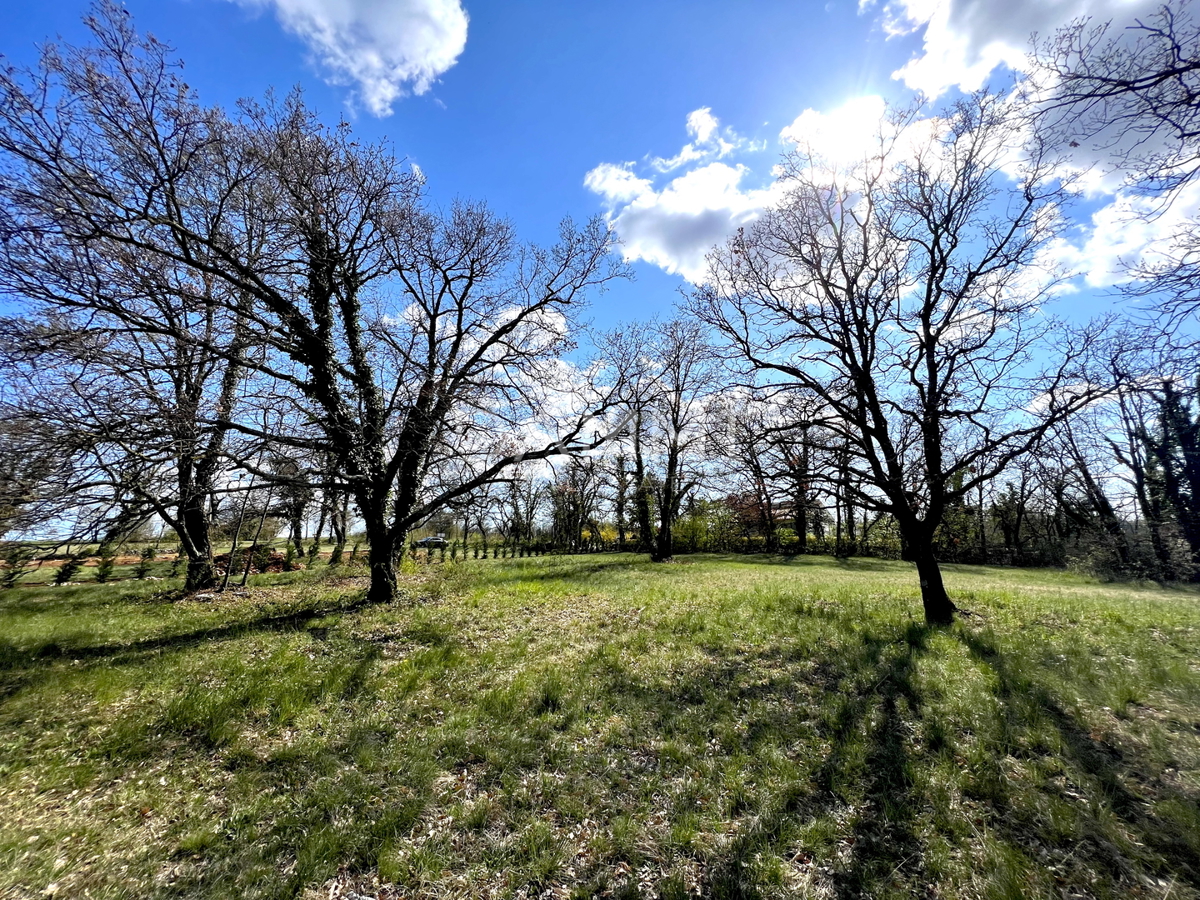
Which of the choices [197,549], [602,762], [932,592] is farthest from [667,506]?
[602,762]

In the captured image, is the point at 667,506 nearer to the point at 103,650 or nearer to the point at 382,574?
the point at 382,574

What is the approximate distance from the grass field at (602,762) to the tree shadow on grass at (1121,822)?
23 mm

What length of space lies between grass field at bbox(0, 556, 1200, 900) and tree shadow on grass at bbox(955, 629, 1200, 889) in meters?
0.02

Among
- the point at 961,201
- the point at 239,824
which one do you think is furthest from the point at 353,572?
the point at 961,201

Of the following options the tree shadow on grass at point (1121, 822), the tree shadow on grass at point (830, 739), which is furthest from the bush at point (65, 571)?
the tree shadow on grass at point (1121, 822)

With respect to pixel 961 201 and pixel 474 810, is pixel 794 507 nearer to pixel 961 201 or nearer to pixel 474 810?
pixel 961 201

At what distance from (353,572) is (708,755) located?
18.2 m

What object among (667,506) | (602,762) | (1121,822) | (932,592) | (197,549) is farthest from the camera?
(667,506)

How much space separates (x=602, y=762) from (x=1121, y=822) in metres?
4.90

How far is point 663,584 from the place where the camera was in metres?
16.6

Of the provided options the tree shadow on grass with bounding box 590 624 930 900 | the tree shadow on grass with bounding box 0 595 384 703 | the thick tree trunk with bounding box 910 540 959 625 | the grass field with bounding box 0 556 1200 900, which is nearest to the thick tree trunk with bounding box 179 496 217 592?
the grass field with bounding box 0 556 1200 900

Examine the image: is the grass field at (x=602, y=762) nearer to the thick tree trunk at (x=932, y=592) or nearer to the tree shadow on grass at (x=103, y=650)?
the tree shadow on grass at (x=103, y=650)

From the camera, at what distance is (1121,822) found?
4.20 meters

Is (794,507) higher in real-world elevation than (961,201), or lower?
lower
